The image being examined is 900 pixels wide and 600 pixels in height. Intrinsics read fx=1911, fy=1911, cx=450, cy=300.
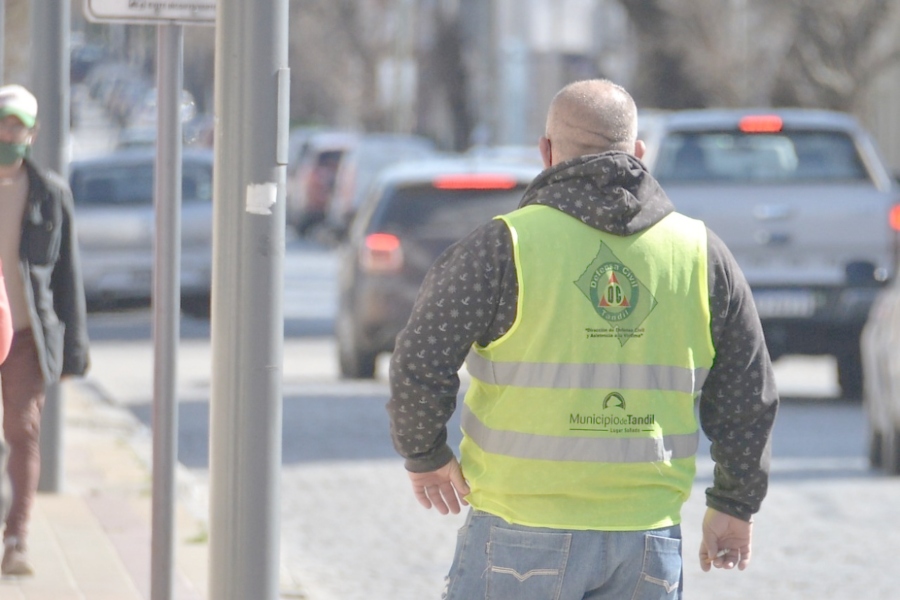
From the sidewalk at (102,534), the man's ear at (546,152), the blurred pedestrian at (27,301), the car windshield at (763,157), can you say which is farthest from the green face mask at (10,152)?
the car windshield at (763,157)

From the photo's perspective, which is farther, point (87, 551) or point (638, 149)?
point (87, 551)

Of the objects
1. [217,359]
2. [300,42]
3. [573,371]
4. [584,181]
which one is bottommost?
[300,42]

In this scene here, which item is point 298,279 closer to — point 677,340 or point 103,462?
point 103,462

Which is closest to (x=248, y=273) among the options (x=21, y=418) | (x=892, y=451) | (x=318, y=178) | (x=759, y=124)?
(x=21, y=418)

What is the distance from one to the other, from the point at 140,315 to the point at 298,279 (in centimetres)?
614

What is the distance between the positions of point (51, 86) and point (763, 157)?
5498mm

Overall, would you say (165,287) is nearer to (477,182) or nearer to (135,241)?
(477,182)

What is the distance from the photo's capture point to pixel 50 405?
8234 millimetres

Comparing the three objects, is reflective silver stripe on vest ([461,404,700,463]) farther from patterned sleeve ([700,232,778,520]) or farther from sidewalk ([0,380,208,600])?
sidewalk ([0,380,208,600])

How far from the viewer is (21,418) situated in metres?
6.30

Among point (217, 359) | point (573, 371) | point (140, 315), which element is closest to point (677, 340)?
point (573, 371)

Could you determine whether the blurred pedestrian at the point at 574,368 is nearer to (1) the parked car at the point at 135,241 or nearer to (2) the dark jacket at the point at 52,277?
(2) the dark jacket at the point at 52,277

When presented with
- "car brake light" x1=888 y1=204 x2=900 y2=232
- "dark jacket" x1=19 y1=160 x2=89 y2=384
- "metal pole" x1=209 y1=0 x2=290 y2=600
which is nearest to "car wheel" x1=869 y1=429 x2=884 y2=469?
"car brake light" x1=888 y1=204 x2=900 y2=232

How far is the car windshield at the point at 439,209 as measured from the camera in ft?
41.8
